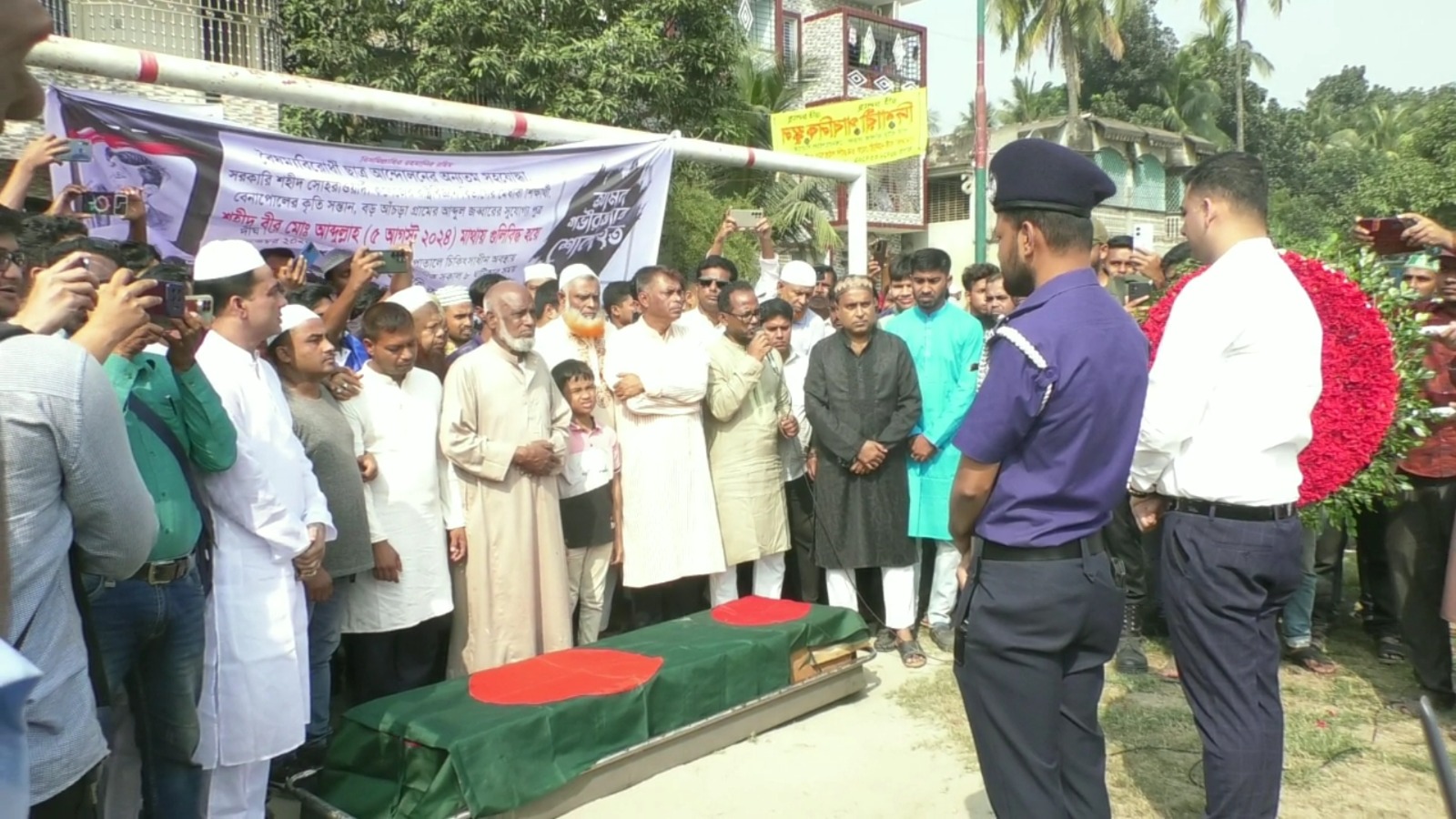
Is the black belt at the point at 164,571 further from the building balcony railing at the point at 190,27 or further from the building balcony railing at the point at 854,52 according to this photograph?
the building balcony railing at the point at 854,52

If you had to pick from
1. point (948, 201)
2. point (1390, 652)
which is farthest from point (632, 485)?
point (948, 201)

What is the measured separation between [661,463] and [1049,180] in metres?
2.82

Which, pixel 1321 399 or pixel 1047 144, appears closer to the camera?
pixel 1047 144

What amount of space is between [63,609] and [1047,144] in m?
2.35

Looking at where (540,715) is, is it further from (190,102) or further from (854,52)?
(854,52)

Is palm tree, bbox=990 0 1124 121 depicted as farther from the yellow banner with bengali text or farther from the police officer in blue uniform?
the police officer in blue uniform

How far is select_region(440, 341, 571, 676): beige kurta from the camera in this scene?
14.1ft

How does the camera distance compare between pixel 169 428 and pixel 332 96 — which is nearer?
pixel 169 428

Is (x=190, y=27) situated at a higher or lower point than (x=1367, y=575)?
higher

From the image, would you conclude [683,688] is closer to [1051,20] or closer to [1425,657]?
[1425,657]

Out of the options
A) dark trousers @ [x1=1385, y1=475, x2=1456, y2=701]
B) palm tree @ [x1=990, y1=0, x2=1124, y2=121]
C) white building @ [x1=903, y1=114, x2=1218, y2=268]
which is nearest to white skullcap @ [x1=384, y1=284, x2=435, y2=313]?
dark trousers @ [x1=1385, y1=475, x2=1456, y2=701]

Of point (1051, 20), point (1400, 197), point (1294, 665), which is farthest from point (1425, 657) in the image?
point (1051, 20)

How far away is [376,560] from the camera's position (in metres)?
3.94

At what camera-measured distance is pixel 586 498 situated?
4.87m
